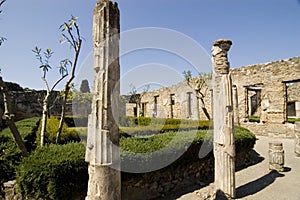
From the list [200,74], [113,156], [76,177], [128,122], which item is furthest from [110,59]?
[200,74]

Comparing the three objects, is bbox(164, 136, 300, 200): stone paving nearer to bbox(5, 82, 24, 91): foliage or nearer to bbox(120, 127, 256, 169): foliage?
bbox(120, 127, 256, 169): foliage

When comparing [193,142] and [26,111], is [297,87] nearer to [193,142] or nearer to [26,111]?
[193,142]

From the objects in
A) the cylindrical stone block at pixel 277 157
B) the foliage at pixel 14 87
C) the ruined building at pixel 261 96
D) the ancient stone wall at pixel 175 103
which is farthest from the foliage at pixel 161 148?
the foliage at pixel 14 87

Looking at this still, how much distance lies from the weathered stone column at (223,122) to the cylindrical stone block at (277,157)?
219 centimetres

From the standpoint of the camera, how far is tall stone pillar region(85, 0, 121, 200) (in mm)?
2291

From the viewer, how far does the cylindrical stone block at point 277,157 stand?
5.16 meters

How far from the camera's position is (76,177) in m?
3.07

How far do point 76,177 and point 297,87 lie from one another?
2331 cm

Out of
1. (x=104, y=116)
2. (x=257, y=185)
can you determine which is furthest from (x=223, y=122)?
(x=104, y=116)

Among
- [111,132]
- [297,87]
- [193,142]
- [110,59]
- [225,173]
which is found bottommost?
[225,173]

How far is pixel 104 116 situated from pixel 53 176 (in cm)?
130

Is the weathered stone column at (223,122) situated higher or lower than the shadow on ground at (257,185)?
higher

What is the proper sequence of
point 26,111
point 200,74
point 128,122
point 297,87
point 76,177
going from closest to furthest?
point 76,177, point 128,122, point 200,74, point 26,111, point 297,87

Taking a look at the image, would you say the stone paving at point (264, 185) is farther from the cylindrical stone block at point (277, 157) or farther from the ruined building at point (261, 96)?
the ruined building at point (261, 96)
